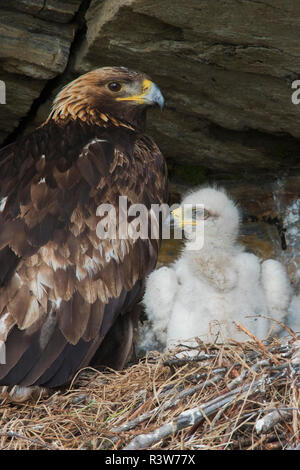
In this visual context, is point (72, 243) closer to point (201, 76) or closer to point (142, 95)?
point (142, 95)

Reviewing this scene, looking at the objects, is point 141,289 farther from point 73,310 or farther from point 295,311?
point 295,311

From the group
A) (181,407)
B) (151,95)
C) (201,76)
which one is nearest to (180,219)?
(151,95)

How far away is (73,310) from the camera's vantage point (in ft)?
14.1

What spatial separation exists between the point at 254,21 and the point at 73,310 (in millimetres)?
1988

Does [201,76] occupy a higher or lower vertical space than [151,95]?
higher

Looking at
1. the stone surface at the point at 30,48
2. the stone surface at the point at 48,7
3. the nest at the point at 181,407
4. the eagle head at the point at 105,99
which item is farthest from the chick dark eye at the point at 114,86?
the nest at the point at 181,407

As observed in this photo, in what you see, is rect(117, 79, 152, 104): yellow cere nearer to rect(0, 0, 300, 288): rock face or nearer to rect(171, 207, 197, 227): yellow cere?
rect(0, 0, 300, 288): rock face

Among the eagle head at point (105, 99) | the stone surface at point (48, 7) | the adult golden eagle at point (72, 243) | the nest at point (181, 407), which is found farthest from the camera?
the eagle head at point (105, 99)

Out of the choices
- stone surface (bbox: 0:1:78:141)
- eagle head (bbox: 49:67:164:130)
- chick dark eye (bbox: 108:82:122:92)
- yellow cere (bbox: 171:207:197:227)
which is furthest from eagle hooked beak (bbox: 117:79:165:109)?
yellow cere (bbox: 171:207:197:227)

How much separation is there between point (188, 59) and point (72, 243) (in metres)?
1.49

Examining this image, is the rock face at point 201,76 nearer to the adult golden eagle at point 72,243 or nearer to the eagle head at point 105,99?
the eagle head at point 105,99

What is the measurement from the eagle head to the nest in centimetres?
176

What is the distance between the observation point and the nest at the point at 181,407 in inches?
136

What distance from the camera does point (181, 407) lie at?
12.2 ft
